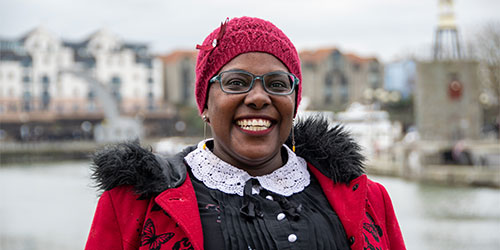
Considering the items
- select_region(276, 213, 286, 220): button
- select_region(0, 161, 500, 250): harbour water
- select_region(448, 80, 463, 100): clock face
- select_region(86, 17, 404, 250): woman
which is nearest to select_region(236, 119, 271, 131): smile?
select_region(86, 17, 404, 250): woman

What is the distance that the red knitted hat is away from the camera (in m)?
1.68

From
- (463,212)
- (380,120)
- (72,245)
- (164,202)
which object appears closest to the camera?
(164,202)

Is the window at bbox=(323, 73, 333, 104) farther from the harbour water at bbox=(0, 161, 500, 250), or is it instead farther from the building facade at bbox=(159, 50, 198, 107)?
the harbour water at bbox=(0, 161, 500, 250)

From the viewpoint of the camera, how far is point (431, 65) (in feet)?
61.4

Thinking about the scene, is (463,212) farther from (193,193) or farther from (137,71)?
(137,71)

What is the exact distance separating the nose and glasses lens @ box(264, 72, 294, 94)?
23 millimetres

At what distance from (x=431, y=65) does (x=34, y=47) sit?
121 ft

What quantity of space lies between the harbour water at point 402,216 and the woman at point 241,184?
298 inches

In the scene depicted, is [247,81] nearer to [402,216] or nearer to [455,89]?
[402,216]

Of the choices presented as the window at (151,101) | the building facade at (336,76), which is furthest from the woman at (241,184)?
the window at (151,101)

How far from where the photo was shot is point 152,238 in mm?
1561

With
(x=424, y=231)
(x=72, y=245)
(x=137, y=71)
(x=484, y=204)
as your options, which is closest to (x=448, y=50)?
(x=484, y=204)

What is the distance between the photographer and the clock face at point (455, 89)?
60.9 ft

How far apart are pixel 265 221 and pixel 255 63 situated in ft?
1.46
